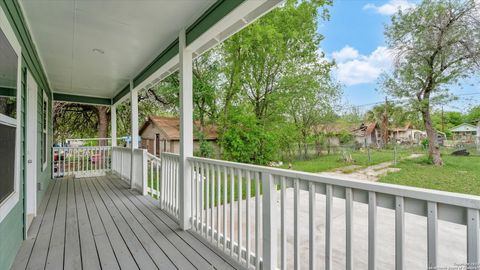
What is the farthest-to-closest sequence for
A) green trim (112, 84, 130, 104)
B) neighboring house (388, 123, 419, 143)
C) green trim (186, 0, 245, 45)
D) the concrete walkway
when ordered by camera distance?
neighboring house (388, 123, 419, 143) → green trim (112, 84, 130, 104) → the concrete walkway → green trim (186, 0, 245, 45)

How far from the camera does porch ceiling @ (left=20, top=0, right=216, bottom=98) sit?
2.39 meters

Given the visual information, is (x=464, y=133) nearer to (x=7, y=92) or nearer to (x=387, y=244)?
(x=387, y=244)

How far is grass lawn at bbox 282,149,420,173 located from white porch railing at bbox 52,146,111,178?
6.79m

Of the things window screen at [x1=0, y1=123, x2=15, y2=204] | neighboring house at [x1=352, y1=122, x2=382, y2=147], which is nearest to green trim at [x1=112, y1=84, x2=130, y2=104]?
window screen at [x1=0, y1=123, x2=15, y2=204]

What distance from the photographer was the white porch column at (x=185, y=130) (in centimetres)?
291

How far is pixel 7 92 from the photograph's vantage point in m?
1.79

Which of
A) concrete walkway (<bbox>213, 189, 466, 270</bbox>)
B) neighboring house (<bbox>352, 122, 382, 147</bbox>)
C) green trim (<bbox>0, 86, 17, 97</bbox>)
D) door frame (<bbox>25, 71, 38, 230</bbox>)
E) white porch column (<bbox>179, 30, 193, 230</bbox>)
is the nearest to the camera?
green trim (<bbox>0, 86, 17, 97</bbox>)

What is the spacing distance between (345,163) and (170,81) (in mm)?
9197

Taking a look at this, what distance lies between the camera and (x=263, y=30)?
9336 mm

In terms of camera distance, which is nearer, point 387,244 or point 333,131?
point 387,244

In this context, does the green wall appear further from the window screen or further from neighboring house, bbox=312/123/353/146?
neighboring house, bbox=312/123/353/146

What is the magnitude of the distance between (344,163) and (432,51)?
20.4 ft

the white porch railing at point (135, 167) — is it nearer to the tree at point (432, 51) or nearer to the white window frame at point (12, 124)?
the white window frame at point (12, 124)

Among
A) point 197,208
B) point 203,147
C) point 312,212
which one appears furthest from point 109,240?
point 203,147
